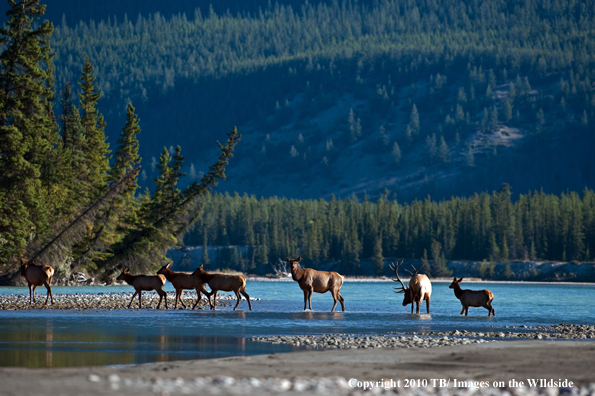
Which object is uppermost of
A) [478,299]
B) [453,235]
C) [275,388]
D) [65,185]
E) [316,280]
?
[453,235]

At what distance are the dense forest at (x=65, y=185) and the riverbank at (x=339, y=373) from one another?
41411 mm

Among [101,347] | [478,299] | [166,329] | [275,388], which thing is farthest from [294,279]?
[275,388]

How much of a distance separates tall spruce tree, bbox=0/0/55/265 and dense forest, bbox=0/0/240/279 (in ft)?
0.23

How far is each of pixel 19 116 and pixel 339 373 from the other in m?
45.1

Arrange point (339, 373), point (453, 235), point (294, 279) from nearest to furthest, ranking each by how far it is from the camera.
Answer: point (339, 373), point (294, 279), point (453, 235)

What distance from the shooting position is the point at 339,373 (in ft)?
49.8

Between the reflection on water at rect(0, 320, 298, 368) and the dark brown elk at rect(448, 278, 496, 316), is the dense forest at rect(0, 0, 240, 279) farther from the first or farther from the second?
the reflection on water at rect(0, 320, 298, 368)

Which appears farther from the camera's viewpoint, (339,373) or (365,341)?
(365,341)

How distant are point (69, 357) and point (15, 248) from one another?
39685 mm

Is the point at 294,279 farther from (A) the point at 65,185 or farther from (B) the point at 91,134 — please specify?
(B) the point at 91,134

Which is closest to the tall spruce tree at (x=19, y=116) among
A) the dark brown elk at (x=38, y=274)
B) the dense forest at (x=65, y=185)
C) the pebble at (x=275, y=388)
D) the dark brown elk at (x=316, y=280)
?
the dense forest at (x=65, y=185)

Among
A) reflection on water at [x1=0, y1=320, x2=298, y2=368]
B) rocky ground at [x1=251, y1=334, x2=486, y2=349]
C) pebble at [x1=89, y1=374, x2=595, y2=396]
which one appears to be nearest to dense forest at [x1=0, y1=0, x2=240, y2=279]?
reflection on water at [x1=0, y1=320, x2=298, y2=368]

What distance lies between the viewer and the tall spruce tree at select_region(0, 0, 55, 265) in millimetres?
53625

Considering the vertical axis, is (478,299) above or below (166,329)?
above
